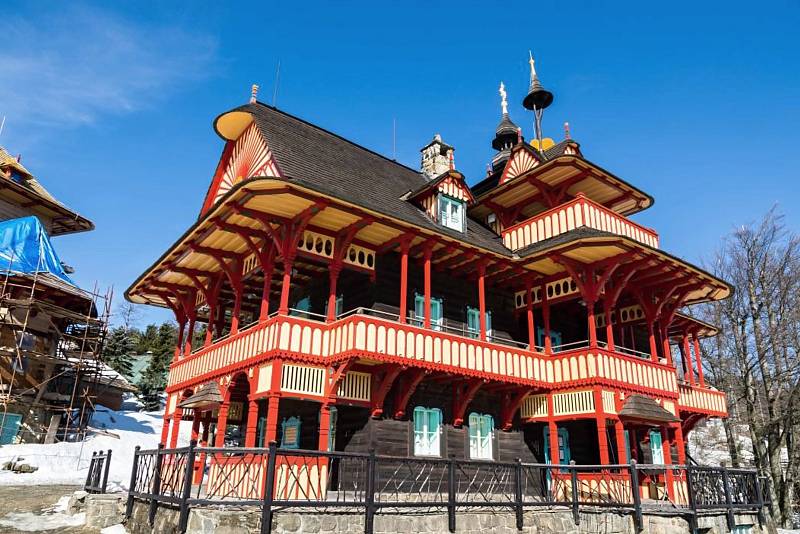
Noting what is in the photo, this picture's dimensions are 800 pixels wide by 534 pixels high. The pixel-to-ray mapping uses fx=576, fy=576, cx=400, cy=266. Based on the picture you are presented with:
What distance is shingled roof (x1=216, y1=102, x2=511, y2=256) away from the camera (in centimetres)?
1712

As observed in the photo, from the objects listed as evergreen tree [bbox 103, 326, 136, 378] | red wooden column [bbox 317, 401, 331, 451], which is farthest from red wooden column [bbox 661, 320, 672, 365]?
evergreen tree [bbox 103, 326, 136, 378]

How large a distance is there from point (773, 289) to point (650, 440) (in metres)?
13.7

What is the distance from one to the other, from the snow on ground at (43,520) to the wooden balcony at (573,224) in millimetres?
16085

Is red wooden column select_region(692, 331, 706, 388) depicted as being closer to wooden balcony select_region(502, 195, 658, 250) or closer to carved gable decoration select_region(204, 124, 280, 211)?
wooden balcony select_region(502, 195, 658, 250)

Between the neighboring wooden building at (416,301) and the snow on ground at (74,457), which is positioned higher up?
the neighboring wooden building at (416,301)

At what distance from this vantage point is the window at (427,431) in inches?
694

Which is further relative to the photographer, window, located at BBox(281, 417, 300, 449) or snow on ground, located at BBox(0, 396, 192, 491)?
snow on ground, located at BBox(0, 396, 192, 491)

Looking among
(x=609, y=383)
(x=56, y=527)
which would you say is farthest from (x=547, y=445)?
(x=56, y=527)

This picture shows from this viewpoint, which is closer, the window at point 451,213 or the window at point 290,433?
the window at point 290,433

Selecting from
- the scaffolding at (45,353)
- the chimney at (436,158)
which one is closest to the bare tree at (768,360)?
the chimney at (436,158)

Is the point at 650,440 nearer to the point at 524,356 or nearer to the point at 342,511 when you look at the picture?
the point at 524,356

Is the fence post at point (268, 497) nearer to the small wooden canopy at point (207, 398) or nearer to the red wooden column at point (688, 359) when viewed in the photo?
the small wooden canopy at point (207, 398)

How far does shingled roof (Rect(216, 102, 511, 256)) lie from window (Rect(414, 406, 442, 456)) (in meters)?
5.54

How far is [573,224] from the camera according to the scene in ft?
65.4
